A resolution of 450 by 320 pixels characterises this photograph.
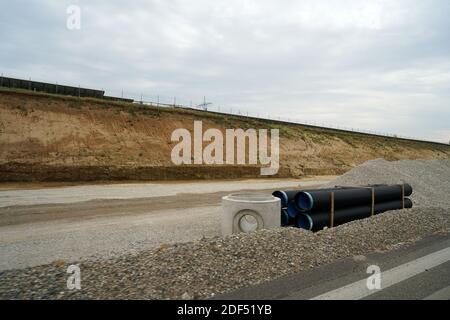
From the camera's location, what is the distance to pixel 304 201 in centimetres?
993

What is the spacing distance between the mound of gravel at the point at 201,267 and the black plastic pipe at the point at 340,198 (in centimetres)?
161

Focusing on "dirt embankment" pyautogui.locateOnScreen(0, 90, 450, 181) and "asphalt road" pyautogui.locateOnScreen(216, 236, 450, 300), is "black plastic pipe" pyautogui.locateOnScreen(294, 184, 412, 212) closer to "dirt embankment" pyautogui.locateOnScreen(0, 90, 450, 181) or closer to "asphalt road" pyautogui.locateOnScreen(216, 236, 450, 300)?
"asphalt road" pyautogui.locateOnScreen(216, 236, 450, 300)

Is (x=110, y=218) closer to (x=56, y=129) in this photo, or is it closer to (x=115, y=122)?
(x=56, y=129)

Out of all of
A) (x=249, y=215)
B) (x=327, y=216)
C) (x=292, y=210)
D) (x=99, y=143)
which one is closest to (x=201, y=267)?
(x=249, y=215)

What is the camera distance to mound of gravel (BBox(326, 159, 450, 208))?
1698cm

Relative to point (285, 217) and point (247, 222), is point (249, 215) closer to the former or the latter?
point (247, 222)

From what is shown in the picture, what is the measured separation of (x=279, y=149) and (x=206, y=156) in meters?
13.5

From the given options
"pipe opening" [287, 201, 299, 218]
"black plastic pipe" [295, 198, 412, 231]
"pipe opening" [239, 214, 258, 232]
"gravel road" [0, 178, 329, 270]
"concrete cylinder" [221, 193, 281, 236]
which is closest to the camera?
"gravel road" [0, 178, 329, 270]

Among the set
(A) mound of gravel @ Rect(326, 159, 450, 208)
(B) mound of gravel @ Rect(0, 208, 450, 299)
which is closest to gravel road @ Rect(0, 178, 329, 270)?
(B) mound of gravel @ Rect(0, 208, 450, 299)

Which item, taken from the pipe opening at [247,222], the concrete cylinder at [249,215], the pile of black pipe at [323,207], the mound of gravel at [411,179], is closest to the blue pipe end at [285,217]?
the pile of black pipe at [323,207]

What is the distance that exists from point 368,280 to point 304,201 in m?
4.59

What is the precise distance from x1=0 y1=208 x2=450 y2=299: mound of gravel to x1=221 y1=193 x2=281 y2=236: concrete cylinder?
3.70ft

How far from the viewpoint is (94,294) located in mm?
4691
